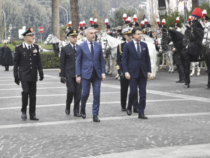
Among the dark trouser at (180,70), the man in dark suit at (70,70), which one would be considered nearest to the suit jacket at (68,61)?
the man in dark suit at (70,70)

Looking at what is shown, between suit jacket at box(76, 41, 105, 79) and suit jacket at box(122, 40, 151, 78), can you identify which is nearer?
suit jacket at box(76, 41, 105, 79)

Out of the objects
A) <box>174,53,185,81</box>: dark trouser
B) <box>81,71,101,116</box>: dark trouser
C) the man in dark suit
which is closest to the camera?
<box>81,71,101,116</box>: dark trouser

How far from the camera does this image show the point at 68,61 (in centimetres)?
1064

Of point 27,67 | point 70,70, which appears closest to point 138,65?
point 70,70

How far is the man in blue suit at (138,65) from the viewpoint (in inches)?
387

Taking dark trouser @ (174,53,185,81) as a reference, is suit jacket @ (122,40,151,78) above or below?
above

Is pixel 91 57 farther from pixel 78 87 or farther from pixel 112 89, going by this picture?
pixel 112 89

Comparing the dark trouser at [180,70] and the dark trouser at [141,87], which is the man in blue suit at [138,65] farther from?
the dark trouser at [180,70]

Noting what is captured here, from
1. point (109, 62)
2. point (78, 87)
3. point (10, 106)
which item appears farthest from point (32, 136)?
point (109, 62)

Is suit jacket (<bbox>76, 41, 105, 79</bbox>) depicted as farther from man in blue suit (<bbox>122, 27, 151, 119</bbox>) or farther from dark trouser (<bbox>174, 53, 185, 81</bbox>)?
dark trouser (<bbox>174, 53, 185, 81</bbox>)

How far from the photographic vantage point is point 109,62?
25.1 meters

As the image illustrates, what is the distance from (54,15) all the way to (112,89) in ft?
72.8

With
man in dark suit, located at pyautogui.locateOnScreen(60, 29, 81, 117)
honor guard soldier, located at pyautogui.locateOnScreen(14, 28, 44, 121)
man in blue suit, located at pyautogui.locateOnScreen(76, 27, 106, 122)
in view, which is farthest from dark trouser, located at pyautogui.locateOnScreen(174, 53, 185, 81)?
honor guard soldier, located at pyautogui.locateOnScreen(14, 28, 44, 121)

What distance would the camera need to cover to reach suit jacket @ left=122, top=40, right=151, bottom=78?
9.87 meters
